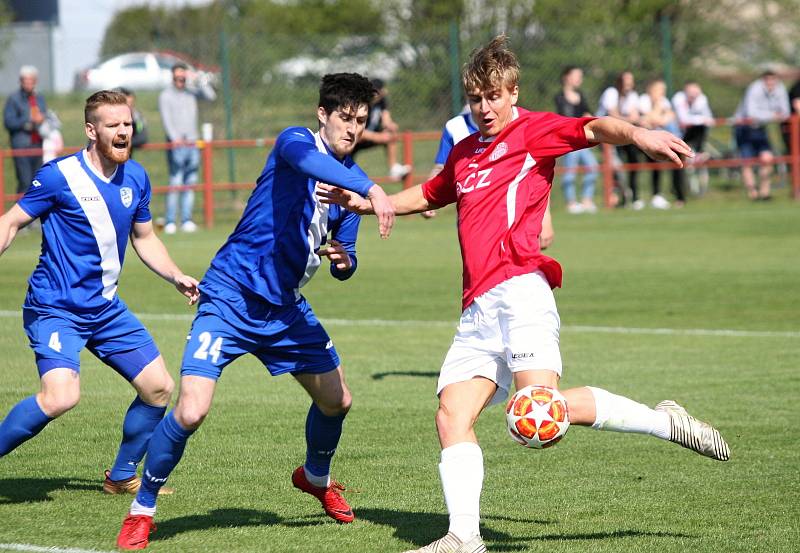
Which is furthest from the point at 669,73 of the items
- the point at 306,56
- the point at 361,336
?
the point at 361,336

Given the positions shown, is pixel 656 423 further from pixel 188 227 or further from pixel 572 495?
pixel 188 227

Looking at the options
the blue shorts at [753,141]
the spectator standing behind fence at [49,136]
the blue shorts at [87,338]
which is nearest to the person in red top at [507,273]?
the blue shorts at [87,338]

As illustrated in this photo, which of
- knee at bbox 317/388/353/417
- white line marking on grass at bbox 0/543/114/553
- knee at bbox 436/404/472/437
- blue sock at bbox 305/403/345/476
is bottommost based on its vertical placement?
white line marking on grass at bbox 0/543/114/553

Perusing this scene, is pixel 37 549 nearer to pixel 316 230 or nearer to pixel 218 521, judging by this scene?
pixel 218 521

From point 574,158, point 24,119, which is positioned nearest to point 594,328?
point 24,119

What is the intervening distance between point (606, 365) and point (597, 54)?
61.9 feet

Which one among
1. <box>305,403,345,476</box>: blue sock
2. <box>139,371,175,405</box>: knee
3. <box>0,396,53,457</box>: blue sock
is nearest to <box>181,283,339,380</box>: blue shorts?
<box>305,403,345,476</box>: blue sock

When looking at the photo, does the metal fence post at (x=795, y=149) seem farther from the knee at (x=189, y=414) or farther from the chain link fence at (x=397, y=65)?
the knee at (x=189, y=414)

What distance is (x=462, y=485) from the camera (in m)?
5.38

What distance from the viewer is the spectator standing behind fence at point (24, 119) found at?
64.5ft

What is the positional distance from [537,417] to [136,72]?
72.6 feet

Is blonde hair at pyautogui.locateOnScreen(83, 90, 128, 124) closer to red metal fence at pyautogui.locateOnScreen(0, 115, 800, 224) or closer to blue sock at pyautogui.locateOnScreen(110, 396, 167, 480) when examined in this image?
blue sock at pyautogui.locateOnScreen(110, 396, 167, 480)

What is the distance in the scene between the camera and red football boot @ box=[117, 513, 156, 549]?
5.65 m

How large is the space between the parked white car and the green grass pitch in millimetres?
9948
